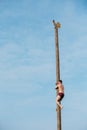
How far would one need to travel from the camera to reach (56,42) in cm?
2741

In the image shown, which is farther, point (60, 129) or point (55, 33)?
point (55, 33)

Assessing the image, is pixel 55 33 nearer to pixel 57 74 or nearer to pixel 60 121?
pixel 57 74

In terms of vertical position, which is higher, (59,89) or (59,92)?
(59,89)

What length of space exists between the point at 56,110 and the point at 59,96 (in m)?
0.78

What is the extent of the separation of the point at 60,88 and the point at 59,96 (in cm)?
42

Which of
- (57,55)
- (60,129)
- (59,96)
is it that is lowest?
(60,129)

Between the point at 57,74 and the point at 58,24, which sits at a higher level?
the point at 58,24

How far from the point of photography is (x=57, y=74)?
2630 cm

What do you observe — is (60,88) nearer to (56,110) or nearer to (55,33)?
(56,110)

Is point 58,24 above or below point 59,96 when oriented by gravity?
above

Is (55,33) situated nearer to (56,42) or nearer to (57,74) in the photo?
(56,42)

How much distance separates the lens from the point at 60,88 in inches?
1048

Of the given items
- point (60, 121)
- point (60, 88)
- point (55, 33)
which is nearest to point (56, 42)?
point (55, 33)

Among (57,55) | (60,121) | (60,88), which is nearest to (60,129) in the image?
(60,121)
